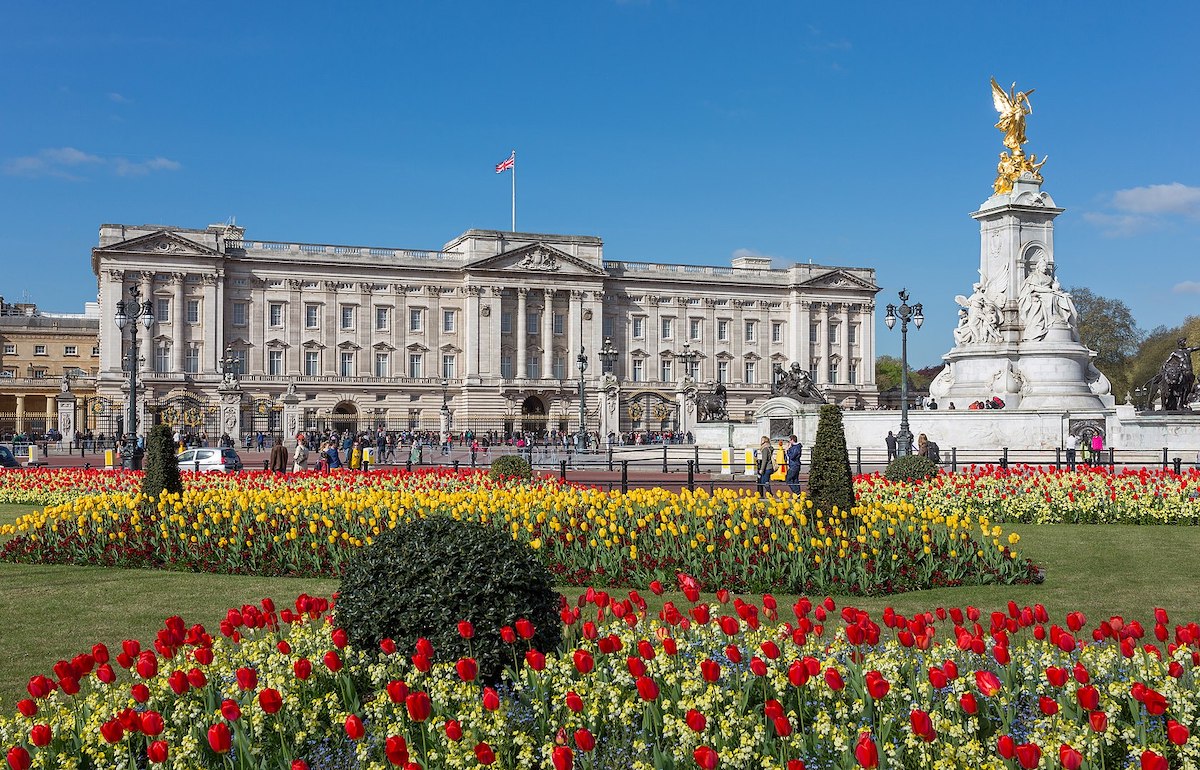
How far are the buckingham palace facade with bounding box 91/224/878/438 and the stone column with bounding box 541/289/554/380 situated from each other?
13 centimetres

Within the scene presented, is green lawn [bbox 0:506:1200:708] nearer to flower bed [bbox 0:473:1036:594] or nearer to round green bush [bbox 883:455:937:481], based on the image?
flower bed [bbox 0:473:1036:594]

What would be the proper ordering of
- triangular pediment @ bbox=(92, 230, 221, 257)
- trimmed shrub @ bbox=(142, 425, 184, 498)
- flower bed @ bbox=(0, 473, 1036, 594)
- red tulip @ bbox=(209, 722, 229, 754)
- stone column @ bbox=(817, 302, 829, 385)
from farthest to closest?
1. stone column @ bbox=(817, 302, 829, 385)
2. triangular pediment @ bbox=(92, 230, 221, 257)
3. trimmed shrub @ bbox=(142, 425, 184, 498)
4. flower bed @ bbox=(0, 473, 1036, 594)
5. red tulip @ bbox=(209, 722, 229, 754)

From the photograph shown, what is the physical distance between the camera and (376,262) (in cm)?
8806

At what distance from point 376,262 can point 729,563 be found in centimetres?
7938

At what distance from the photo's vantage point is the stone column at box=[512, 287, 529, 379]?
90375 millimetres

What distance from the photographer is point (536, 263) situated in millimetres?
90438

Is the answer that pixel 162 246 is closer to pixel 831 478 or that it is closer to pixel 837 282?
pixel 837 282

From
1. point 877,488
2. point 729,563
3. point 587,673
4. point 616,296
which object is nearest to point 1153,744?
point 587,673

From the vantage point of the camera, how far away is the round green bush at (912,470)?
2025cm

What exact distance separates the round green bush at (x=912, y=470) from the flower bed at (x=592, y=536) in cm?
650

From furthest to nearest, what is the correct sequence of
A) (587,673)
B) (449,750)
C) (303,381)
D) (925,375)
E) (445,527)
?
(925,375)
(303,381)
(445,527)
(587,673)
(449,750)

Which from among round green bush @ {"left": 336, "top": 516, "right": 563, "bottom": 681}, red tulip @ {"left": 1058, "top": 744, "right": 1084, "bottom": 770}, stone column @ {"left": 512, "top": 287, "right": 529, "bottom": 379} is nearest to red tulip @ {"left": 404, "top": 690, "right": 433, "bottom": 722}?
round green bush @ {"left": 336, "top": 516, "right": 563, "bottom": 681}

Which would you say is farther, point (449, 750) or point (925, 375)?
point (925, 375)

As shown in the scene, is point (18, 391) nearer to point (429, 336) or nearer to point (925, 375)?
point (429, 336)
